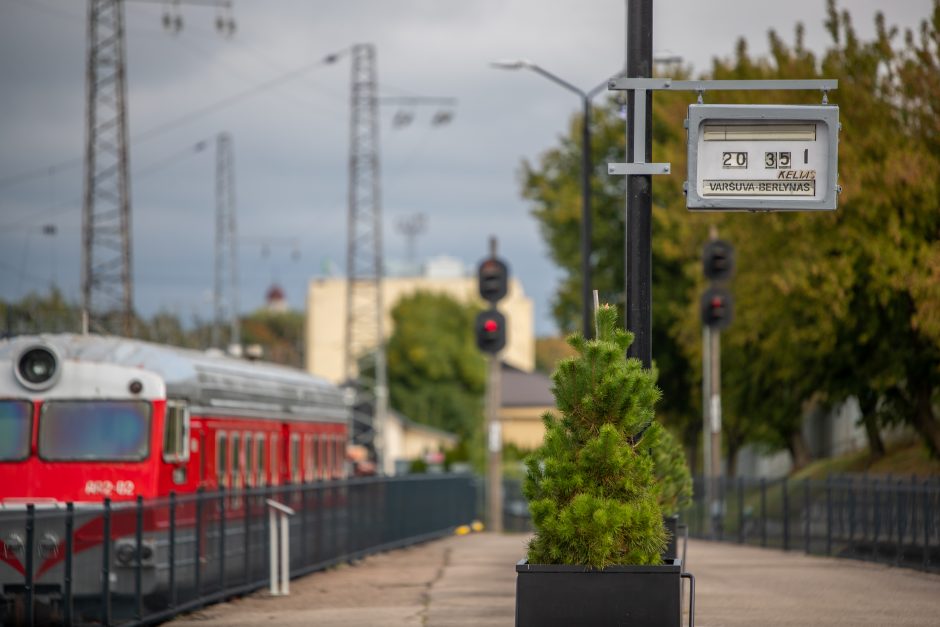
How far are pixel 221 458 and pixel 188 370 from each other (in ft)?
5.46

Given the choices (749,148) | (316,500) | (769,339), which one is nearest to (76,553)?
(749,148)

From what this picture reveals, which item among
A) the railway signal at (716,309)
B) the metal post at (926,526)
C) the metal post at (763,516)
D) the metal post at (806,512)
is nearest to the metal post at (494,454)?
the railway signal at (716,309)

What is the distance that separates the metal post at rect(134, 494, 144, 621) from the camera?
53.1 ft

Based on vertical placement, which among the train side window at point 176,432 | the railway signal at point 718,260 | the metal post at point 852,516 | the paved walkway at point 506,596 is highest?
the railway signal at point 718,260

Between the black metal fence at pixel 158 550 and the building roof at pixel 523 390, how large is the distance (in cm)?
9028

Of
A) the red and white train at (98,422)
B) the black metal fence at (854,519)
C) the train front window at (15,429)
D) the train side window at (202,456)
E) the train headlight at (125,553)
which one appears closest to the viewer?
the train headlight at (125,553)

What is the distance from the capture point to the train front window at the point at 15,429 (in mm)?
19922

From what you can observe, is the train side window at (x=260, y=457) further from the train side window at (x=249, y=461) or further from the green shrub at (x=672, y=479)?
the green shrub at (x=672, y=479)

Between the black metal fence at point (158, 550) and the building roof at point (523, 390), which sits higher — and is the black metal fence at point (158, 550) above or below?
below

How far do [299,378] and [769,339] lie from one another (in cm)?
1425

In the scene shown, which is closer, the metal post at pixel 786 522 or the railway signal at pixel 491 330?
the metal post at pixel 786 522

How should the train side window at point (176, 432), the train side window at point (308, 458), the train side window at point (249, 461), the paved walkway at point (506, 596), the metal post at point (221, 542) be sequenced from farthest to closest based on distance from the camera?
the train side window at point (308, 458) < the train side window at point (249, 461) < the train side window at point (176, 432) < the metal post at point (221, 542) < the paved walkway at point (506, 596)

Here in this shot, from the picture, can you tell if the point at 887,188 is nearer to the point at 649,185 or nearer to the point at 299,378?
the point at 299,378

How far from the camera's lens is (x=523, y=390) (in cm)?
12206
